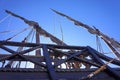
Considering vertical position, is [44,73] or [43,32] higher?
[43,32]

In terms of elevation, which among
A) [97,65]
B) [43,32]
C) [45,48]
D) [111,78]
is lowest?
[111,78]

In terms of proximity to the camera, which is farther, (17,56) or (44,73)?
(17,56)

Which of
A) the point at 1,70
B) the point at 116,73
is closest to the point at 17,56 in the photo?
the point at 1,70

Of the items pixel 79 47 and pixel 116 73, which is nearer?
pixel 116 73

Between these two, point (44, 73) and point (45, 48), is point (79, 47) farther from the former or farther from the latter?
point (44, 73)

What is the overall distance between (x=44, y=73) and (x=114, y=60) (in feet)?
9.94

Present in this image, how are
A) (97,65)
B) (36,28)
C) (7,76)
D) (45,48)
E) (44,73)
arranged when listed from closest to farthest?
(7,76)
(44,73)
(97,65)
(45,48)
(36,28)

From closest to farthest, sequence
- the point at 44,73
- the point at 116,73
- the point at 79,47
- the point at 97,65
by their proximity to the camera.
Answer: the point at 44,73 < the point at 116,73 < the point at 97,65 < the point at 79,47

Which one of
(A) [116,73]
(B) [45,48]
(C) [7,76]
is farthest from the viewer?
(B) [45,48]

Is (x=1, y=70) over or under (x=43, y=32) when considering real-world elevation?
under

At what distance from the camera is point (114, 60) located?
749 cm

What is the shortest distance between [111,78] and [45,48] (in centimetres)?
256

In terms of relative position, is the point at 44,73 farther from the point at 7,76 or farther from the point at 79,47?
the point at 79,47

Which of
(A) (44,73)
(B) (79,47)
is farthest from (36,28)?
(A) (44,73)
